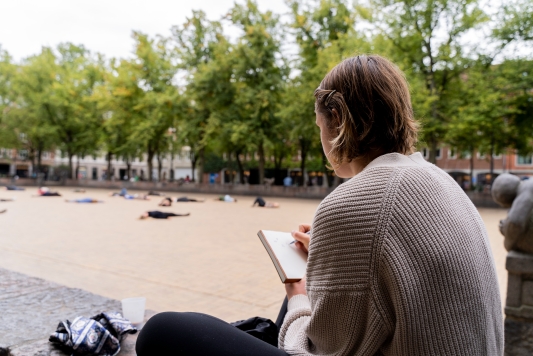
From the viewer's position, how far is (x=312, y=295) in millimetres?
1301

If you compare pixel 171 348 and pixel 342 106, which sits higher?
pixel 342 106

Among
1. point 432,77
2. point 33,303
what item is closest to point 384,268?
point 33,303

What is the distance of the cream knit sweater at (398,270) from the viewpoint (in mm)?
1165

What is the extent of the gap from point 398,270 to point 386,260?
0.13ft

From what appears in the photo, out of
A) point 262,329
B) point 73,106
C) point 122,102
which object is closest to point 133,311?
point 262,329

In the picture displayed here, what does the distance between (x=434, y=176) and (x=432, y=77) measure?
958 inches

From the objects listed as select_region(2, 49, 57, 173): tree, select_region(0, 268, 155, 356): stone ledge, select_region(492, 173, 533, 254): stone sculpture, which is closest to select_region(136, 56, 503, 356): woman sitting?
select_region(0, 268, 155, 356): stone ledge

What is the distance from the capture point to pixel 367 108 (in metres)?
1.39

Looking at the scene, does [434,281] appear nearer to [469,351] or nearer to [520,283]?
[469,351]

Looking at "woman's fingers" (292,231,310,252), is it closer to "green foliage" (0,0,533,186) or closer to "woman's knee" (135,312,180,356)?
"woman's knee" (135,312,180,356)

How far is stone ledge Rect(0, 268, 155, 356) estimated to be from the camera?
8.42 feet

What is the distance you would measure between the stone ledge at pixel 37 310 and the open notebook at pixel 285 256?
1.24m

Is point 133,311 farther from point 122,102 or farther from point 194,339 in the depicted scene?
point 122,102

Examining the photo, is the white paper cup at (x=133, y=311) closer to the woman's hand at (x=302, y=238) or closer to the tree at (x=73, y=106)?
the woman's hand at (x=302, y=238)
